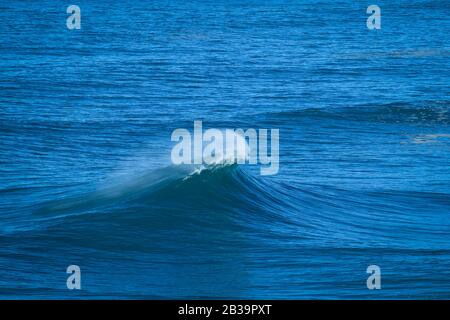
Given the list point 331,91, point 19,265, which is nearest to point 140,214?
point 19,265

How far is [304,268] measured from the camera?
16.6 metres

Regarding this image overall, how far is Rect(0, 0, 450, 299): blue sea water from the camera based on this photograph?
1694 cm

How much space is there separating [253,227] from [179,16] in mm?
21623

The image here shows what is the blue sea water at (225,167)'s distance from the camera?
55.6 ft

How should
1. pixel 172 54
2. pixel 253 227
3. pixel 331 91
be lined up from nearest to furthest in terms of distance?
pixel 253 227
pixel 331 91
pixel 172 54

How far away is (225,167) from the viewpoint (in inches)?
880

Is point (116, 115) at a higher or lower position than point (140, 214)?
higher

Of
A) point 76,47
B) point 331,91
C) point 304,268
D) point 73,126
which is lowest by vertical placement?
point 304,268

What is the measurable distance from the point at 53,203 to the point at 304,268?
7.02m

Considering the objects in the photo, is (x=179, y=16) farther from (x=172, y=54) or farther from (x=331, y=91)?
(x=331, y=91)

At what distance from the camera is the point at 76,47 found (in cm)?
3712

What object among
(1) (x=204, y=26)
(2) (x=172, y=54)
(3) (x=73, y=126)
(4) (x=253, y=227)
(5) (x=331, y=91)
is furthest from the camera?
(1) (x=204, y=26)

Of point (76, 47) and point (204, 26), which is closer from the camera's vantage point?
point (76, 47)

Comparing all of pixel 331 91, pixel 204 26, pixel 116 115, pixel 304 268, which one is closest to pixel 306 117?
pixel 331 91
